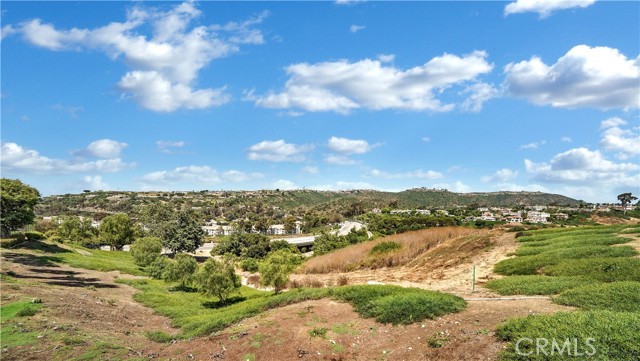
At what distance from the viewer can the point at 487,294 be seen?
2230cm

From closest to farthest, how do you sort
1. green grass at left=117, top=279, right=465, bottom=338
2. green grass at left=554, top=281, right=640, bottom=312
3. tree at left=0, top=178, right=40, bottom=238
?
green grass at left=554, top=281, right=640, bottom=312 < green grass at left=117, top=279, right=465, bottom=338 < tree at left=0, top=178, right=40, bottom=238

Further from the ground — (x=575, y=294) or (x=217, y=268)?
(x=575, y=294)

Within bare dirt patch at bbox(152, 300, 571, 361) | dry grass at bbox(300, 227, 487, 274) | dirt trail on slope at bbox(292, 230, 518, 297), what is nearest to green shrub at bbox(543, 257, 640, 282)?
Answer: dirt trail on slope at bbox(292, 230, 518, 297)

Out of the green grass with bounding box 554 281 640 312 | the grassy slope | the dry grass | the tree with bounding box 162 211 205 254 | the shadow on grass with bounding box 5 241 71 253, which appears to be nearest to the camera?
the grassy slope

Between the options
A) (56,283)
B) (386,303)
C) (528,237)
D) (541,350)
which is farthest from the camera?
(528,237)

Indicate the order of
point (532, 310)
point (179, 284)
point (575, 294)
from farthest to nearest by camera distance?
point (179, 284) → point (575, 294) → point (532, 310)

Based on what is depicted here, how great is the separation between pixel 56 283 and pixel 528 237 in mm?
50113

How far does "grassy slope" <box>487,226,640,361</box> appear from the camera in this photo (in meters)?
11.8

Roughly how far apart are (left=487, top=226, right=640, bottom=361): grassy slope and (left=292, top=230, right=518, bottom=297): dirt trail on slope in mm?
1970

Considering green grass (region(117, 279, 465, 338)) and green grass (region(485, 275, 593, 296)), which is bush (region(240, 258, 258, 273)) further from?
green grass (region(485, 275, 593, 296))

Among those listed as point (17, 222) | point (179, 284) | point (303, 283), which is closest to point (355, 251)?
point (303, 283)

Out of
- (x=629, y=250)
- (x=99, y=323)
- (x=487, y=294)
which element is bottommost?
(x=99, y=323)

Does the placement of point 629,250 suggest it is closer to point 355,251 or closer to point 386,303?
point 386,303

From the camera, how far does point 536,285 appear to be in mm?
21688
